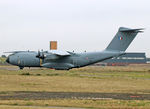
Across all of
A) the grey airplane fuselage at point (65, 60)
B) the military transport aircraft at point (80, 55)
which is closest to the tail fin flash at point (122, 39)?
the military transport aircraft at point (80, 55)

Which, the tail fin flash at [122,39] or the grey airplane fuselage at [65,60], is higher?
the tail fin flash at [122,39]

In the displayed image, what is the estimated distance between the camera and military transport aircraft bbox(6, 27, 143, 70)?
200ft

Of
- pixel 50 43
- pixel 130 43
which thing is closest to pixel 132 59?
pixel 50 43

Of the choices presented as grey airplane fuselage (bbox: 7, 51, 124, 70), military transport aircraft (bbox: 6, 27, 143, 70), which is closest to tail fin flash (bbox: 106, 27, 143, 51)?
military transport aircraft (bbox: 6, 27, 143, 70)

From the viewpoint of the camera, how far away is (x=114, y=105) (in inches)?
733

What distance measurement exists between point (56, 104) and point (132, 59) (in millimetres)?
151612

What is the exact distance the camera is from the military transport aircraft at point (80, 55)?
6081 cm

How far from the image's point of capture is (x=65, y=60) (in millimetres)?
62031

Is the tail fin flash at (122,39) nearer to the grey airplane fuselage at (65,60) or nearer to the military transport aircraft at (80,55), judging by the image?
the military transport aircraft at (80,55)

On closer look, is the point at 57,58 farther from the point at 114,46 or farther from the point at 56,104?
the point at 56,104

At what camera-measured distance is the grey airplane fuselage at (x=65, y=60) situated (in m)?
60.8

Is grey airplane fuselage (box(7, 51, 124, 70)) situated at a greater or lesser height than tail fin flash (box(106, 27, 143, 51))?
lesser

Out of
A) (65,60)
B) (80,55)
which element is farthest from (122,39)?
(65,60)

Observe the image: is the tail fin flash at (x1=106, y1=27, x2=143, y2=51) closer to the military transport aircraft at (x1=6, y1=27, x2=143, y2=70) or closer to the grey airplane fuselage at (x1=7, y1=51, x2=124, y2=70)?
the military transport aircraft at (x1=6, y1=27, x2=143, y2=70)
